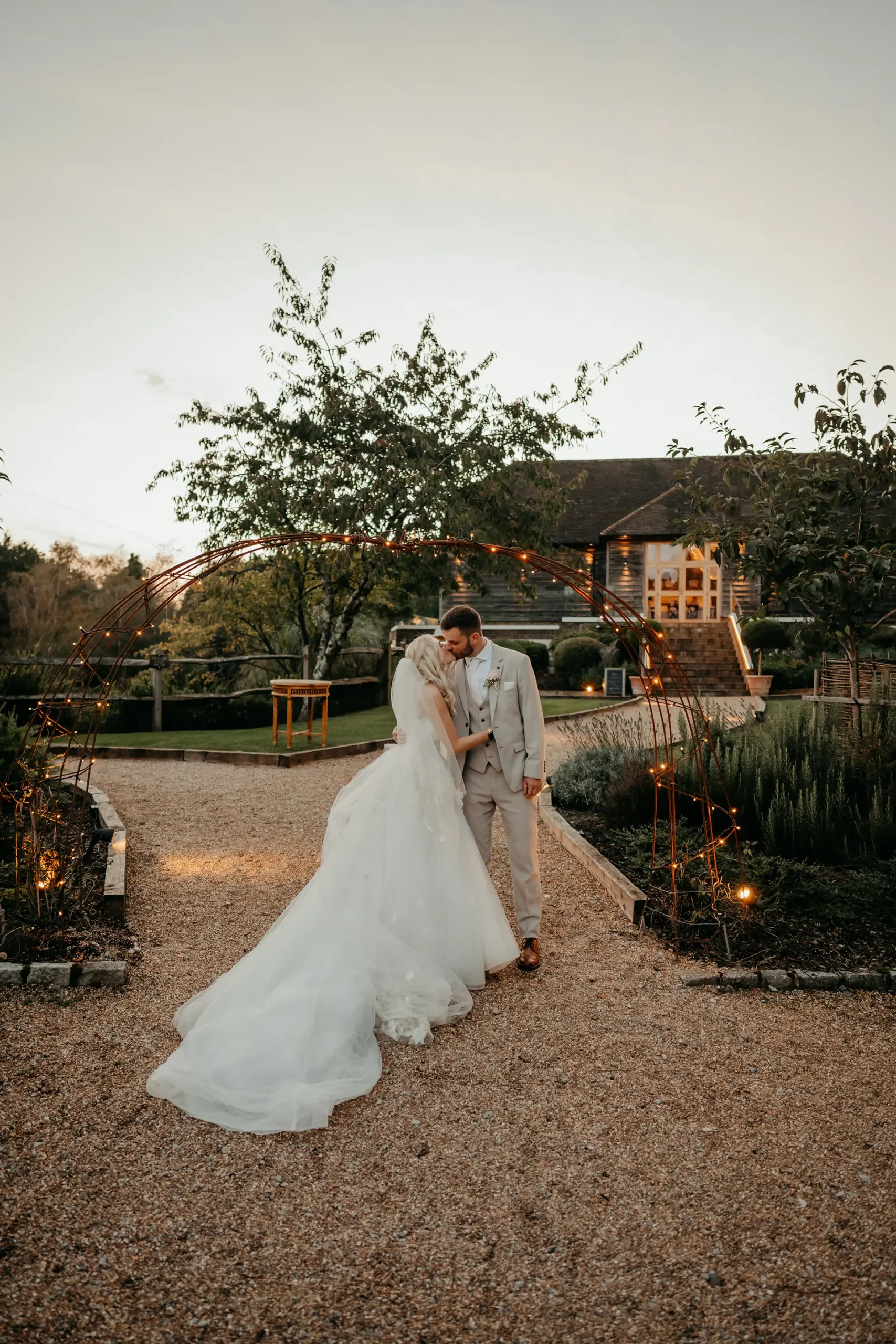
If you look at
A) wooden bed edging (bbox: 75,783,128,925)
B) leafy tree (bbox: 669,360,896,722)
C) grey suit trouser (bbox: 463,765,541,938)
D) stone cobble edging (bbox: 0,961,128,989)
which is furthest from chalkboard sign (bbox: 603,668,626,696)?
stone cobble edging (bbox: 0,961,128,989)

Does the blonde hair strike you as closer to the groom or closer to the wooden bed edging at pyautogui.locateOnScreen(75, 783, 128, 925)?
the groom

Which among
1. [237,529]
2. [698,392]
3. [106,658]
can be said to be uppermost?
[698,392]

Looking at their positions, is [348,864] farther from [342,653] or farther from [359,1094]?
[342,653]

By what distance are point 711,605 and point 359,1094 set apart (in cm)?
2628

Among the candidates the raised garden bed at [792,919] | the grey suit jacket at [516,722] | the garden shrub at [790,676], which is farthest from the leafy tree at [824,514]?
the garden shrub at [790,676]

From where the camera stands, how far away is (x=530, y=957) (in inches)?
187

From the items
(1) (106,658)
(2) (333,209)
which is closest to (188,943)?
(2) (333,209)

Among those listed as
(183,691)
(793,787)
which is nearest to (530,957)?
(793,787)

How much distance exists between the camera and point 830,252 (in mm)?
12156

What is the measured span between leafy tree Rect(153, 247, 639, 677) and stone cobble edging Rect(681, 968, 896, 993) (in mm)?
10387

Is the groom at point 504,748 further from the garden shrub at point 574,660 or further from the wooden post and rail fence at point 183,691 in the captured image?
the garden shrub at point 574,660

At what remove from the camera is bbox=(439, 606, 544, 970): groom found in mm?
4688

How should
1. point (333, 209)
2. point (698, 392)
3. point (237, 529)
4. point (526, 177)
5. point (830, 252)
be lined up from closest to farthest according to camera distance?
point (526, 177) → point (333, 209) → point (830, 252) → point (237, 529) → point (698, 392)

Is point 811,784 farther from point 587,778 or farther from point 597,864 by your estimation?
point 587,778
